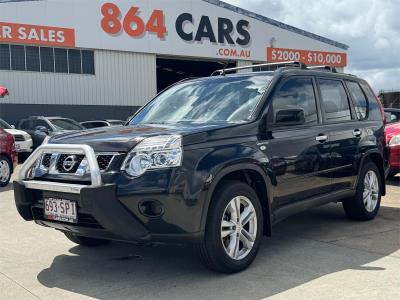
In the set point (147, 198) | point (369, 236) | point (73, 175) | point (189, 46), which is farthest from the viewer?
point (189, 46)

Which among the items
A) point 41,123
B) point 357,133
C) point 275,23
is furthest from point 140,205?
point 275,23

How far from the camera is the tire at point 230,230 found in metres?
4.10

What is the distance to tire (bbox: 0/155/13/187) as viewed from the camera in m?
9.95

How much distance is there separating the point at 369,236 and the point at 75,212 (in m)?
3.32

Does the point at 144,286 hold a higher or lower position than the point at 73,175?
lower

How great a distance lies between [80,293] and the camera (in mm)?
3963

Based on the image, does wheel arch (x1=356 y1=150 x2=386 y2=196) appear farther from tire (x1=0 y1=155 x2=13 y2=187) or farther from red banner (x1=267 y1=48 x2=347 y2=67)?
red banner (x1=267 y1=48 x2=347 y2=67)

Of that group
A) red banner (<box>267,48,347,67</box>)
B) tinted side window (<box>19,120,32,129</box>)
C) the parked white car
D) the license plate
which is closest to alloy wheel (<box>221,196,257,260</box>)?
the license plate

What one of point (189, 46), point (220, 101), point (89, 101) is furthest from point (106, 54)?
point (220, 101)

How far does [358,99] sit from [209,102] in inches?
89.4

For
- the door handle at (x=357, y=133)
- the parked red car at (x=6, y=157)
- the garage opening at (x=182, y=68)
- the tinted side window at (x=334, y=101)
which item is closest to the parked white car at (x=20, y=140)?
the parked red car at (x=6, y=157)

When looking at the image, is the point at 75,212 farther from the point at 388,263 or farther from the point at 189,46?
the point at 189,46

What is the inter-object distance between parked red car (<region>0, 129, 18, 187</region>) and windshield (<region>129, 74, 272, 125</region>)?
5265mm

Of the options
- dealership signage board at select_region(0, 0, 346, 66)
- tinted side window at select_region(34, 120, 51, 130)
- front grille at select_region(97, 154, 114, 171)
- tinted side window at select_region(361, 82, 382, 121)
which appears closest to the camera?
front grille at select_region(97, 154, 114, 171)
